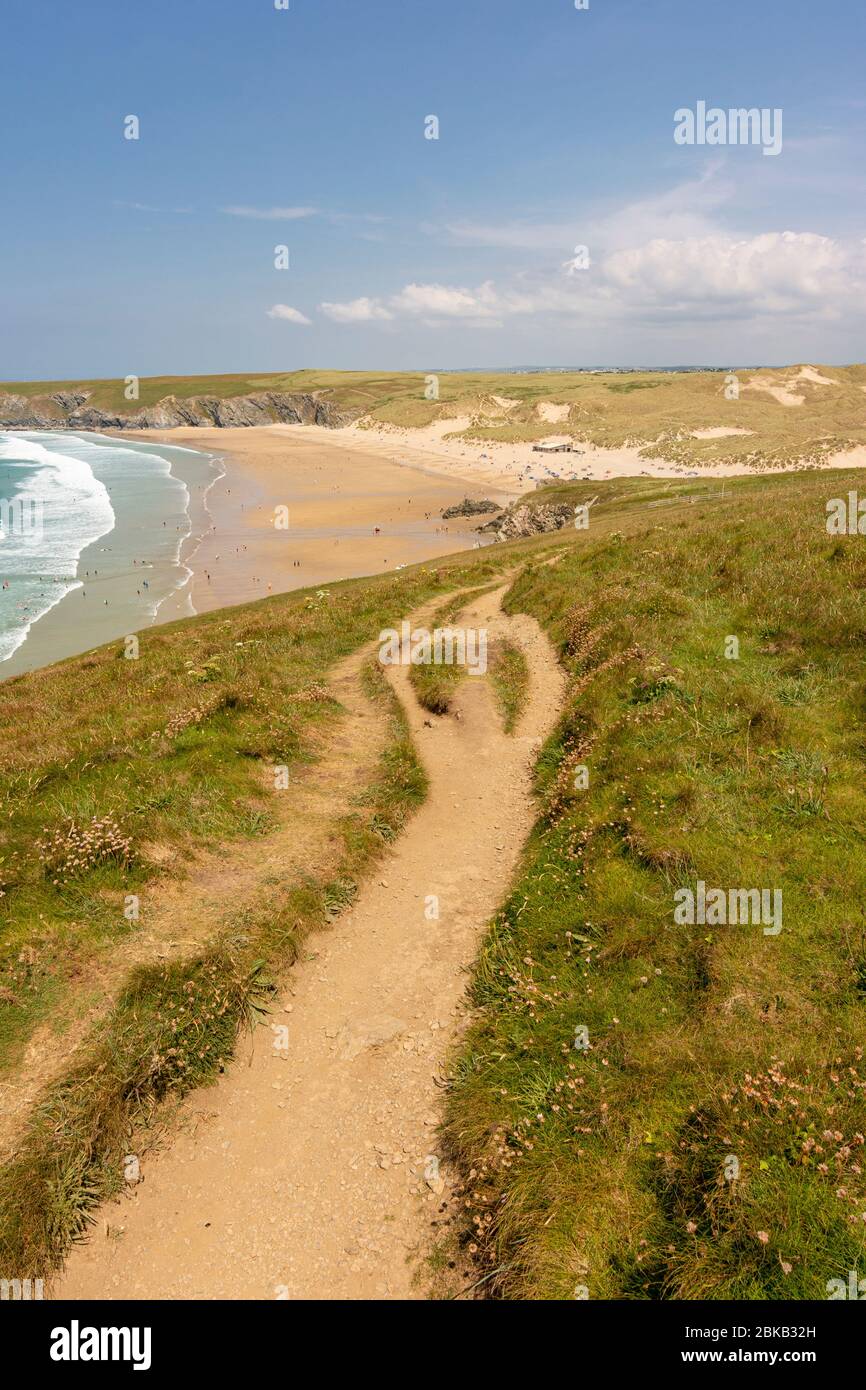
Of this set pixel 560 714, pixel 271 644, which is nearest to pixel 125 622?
pixel 271 644

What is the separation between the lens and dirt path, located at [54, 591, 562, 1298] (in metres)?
6.68

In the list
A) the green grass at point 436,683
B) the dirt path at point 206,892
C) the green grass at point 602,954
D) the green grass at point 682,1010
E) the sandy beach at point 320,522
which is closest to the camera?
the green grass at point 682,1010

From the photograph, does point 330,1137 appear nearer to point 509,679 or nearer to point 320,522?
point 509,679

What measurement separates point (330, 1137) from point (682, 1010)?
4.56 metres

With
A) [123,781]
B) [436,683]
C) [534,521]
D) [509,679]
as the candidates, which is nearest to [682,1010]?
[123,781]

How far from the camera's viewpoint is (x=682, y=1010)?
307 inches

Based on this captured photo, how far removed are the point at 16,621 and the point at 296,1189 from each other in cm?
5646

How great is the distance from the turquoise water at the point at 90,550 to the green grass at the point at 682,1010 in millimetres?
42984

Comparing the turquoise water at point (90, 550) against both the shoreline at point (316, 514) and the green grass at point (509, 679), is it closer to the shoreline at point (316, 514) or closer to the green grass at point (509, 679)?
the shoreline at point (316, 514)

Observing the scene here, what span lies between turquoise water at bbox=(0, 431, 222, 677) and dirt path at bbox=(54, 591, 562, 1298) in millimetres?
40849

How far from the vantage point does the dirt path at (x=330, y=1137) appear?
6.68 meters

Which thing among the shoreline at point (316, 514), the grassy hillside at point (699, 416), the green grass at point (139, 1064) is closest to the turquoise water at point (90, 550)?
the shoreline at point (316, 514)

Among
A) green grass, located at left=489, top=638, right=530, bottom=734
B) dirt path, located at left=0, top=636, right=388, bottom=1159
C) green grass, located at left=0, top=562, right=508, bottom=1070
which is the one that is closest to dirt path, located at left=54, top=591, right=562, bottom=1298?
dirt path, located at left=0, top=636, right=388, bottom=1159

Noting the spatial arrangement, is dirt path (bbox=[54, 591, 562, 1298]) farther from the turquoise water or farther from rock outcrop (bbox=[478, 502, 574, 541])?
rock outcrop (bbox=[478, 502, 574, 541])
